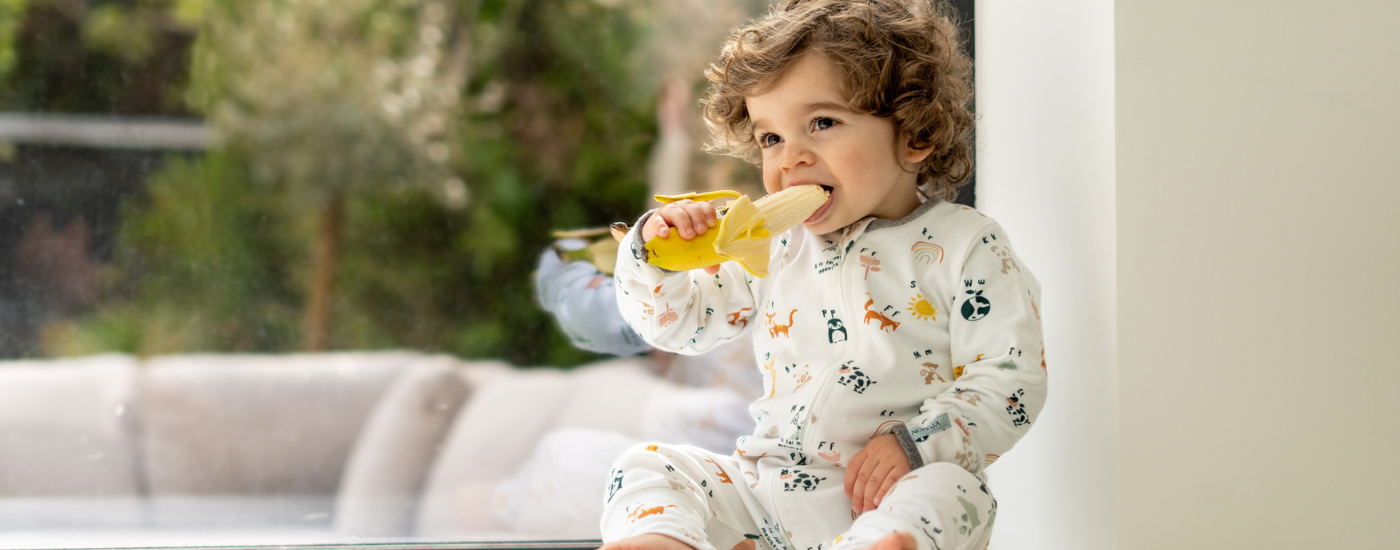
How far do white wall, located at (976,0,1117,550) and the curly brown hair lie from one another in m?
0.09

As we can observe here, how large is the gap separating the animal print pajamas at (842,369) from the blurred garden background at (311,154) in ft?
1.20

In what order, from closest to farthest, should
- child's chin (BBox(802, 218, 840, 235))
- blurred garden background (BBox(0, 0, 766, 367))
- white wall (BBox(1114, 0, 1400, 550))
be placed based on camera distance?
white wall (BBox(1114, 0, 1400, 550)) → child's chin (BBox(802, 218, 840, 235)) → blurred garden background (BBox(0, 0, 766, 367))

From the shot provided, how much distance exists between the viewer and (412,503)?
130 cm

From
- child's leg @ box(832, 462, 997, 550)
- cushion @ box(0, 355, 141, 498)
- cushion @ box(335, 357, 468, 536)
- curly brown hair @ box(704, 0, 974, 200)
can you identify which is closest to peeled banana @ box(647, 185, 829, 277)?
curly brown hair @ box(704, 0, 974, 200)

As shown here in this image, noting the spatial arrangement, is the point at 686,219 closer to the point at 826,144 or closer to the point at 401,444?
the point at 826,144

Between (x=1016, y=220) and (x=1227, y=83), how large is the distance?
278mm

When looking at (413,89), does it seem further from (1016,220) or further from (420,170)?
(1016,220)

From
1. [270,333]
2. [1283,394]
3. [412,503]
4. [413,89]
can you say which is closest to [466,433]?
[412,503]

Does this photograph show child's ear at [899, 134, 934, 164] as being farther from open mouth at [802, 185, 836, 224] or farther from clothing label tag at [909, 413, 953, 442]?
clothing label tag at [909, 413, 953, 442]

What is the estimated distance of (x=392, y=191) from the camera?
4.17 ft

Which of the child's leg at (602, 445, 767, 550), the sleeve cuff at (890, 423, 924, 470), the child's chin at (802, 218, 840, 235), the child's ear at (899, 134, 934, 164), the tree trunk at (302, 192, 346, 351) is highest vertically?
the child's ear at (899, 134, 934, 164)

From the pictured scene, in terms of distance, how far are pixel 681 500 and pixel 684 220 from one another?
0.24m

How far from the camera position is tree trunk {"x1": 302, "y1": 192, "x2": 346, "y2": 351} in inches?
50.2

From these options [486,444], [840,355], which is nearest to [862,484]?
[840,355]
